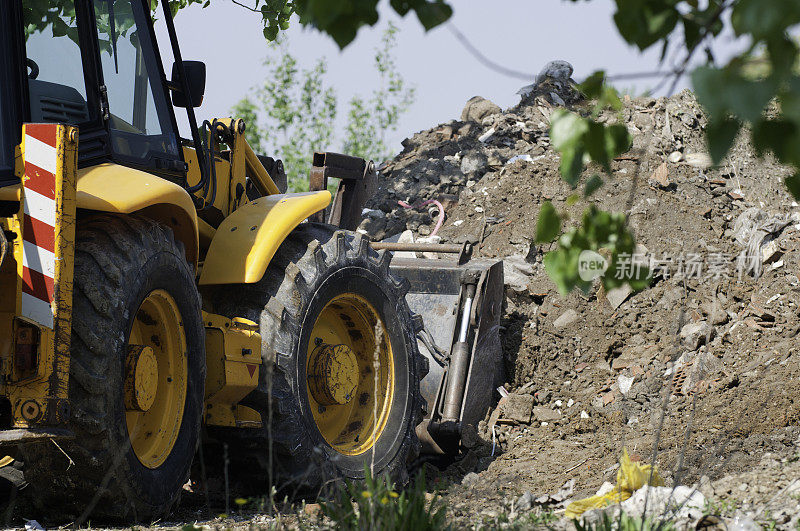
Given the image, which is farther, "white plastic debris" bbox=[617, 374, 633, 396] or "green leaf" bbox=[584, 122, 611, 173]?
"white plastic debris" bbox=[617, 374, 633, 396]

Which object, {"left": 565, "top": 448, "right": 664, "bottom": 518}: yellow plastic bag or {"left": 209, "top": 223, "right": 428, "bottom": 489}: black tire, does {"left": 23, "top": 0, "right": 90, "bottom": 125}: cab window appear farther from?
{"left": 565, "top": 448, "right": 664, "bottom": 518}: yellow plastic bag

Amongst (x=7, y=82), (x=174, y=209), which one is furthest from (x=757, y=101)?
(x=174, y=209)

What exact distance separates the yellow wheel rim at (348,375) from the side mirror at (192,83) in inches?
47.5

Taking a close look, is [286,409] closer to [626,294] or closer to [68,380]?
[68,380]

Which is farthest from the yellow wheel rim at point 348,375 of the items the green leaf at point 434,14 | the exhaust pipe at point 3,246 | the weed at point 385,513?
the green leaf at point 434,14

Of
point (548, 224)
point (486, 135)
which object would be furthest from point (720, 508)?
point (486, 135)

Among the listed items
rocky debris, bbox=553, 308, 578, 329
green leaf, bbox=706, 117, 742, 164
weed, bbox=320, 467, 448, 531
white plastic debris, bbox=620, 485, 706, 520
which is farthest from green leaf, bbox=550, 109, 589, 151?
rocky debris, bbox=553, 308, 578, 329

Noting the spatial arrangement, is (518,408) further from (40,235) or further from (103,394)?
(40,235)

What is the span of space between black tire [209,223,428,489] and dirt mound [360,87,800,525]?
60 cm

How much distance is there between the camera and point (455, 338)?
612 cm

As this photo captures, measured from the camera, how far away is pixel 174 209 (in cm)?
396

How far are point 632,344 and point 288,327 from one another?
12.1ft

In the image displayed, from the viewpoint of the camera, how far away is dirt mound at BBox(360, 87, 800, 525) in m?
5.27

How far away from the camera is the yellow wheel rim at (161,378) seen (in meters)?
3.74
